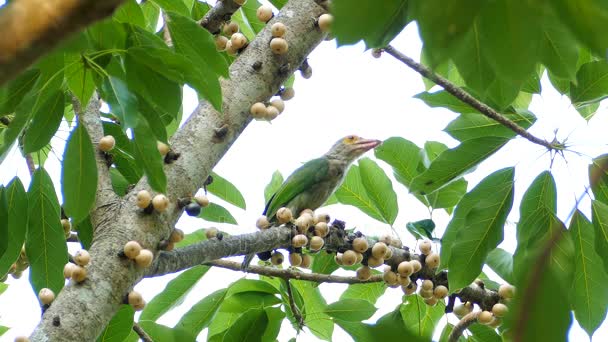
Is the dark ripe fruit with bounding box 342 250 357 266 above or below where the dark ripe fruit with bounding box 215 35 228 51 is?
below

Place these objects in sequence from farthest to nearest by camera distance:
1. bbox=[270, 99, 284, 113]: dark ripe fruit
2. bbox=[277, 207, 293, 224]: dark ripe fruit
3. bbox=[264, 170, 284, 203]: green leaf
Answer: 1. bbox=[264, 170, 284, 203]: green leaf
2. bbox=[277, 207, 293, 224]: dark ripe fruit
3. bbox=[270, 99, 284, 113]: dark ripe fruit

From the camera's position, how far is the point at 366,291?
4.28 meters

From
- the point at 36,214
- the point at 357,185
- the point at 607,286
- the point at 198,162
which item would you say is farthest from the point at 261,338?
the point at 357,185

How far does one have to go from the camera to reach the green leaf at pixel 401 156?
13.6ft

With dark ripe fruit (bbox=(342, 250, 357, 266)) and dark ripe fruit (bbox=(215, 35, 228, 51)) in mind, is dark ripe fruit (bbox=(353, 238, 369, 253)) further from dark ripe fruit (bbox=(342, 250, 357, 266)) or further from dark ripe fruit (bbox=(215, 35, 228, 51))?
dark ripe fruit (bbox=(215, 35, 228, 51))

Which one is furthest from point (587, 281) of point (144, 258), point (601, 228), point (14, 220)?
point (14, 220)

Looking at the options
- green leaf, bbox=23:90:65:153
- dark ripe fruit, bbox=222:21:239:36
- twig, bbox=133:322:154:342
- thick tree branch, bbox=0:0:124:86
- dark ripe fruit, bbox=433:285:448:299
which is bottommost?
thick tree branch, bbox=0:0:124:86

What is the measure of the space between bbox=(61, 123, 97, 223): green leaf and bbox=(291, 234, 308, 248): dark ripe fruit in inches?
41.5

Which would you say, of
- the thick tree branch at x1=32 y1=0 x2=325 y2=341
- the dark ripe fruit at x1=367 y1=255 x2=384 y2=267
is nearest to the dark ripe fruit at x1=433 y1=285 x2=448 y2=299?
the dark ripe fruit at x1=367 y1=255 x2=384 y2=267

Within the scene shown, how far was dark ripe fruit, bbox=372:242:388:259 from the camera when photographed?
143 inches

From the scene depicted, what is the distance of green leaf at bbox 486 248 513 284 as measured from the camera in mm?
3774

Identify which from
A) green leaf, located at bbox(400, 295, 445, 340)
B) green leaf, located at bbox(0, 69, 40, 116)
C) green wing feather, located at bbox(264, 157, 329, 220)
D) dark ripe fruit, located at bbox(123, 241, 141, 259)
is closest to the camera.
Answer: green leaf, located at bbox(0, 69, 40, 116)

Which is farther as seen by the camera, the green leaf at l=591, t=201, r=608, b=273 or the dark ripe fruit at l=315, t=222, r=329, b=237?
the dark ripe fruit at l=315, t=222, r=329, b=237

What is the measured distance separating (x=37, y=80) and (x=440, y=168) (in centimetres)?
171
